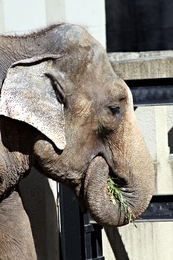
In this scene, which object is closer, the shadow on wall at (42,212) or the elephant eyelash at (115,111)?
the elephant eyelash at (115,111)

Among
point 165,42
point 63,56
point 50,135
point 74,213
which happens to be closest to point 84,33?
point 63,56

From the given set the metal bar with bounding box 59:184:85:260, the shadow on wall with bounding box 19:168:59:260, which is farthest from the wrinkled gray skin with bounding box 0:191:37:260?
the shadow on wall with bounding box 19:168:59:260

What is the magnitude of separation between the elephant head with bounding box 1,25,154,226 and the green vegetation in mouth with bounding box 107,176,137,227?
1cm

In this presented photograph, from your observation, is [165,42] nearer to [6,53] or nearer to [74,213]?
[74,213]

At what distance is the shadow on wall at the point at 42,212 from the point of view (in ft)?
19.2

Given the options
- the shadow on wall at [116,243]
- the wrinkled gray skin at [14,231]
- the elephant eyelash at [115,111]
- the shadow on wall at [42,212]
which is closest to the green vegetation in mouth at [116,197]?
the elephant eyelash at [115,111]

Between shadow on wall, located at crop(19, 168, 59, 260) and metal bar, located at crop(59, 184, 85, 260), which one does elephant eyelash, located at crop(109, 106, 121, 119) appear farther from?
shadow on wall, located at crop(19, 168, 59, 260)

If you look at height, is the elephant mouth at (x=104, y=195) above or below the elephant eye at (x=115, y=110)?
below

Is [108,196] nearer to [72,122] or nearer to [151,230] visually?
[72,122]

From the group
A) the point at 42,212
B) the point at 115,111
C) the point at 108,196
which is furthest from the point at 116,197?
the point at 42,212

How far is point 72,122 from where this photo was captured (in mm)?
4543

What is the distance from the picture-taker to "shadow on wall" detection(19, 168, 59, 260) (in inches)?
230

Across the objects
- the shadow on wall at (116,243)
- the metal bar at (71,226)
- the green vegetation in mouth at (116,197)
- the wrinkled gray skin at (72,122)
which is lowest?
the shadow on wall at (116,243)

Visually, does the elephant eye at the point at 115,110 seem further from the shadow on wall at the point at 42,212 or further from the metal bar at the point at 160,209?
the shadow on wall at the point at 42,212
